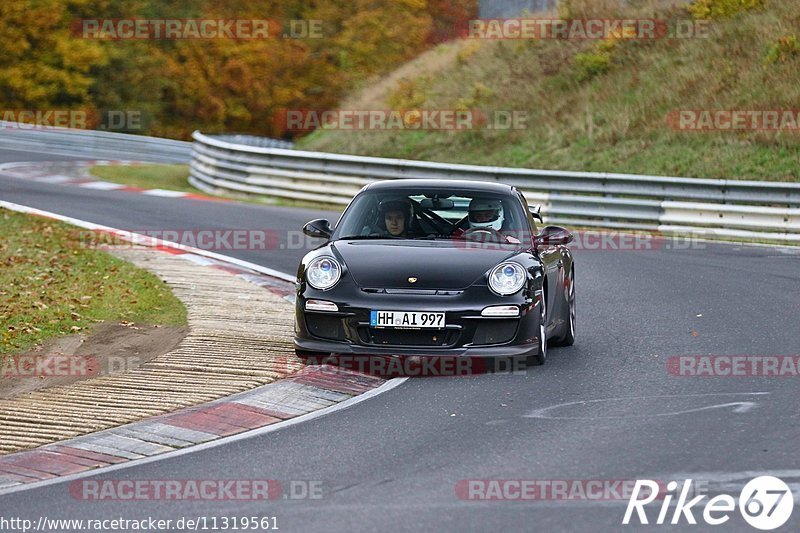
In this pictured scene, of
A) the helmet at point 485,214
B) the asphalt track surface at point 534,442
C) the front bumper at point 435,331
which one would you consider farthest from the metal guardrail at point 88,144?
the front bumper at point 435,331

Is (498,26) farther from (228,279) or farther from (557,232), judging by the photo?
(557,232)

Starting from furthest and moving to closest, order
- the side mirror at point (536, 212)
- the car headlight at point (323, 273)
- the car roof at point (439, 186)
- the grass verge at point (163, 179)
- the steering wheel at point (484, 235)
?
the grass verge at point (163, 179)
the side mirror at point (536, 212)
the car roof at point (439, 186)
the steering wheel at point (484, 235)
the car headlight at point (323, 273)

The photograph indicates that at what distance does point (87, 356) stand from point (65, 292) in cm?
304

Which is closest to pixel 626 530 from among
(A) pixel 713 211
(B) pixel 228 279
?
(B) pixel 228 279

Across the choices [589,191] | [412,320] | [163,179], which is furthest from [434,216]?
[163,179]

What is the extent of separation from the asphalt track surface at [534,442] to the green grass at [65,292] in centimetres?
346

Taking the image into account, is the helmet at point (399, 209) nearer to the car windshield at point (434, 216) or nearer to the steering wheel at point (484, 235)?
the car windshield at point (434, 216)

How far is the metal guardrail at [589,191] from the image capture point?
2052 centimetres

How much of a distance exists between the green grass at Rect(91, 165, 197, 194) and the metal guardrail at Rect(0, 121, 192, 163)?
3.09 metres

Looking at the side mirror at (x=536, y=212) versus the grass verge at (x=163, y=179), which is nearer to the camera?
the side mirror at (x=536, y=212)

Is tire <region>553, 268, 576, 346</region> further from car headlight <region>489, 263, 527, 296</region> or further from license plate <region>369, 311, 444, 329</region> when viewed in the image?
license plate <region>369, 311, 444, 329</region>

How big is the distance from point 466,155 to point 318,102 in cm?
3165

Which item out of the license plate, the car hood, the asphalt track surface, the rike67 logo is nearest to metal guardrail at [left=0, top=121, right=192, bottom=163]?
the asphalt track surface

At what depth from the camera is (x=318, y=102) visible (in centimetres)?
6034
